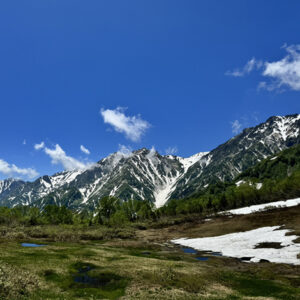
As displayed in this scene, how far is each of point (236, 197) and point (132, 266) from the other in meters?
171

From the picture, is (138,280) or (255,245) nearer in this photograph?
(138,280)

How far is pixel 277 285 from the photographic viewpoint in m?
33.1

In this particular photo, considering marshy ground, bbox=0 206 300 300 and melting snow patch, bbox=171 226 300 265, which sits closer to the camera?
marshy ground, bbox=0 206 300 300

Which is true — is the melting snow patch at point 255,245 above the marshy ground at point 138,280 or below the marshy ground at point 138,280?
below

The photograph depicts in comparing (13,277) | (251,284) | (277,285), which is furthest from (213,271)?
(13,277)

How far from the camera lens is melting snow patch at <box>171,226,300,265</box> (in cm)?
5238

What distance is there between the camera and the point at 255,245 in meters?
65.9

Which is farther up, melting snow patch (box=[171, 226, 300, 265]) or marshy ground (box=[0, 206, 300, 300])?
marshy ground (box=[0, 206, 300, 300])

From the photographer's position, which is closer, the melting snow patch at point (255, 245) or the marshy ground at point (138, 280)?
the marshy ground at point (138, 280)

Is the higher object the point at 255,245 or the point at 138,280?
the point at 138,280

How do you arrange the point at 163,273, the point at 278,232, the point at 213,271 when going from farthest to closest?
1. the point at 278,232
2. the point at 213,271
3. the point at 163,273

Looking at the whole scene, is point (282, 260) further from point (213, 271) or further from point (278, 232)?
point (278, 232)

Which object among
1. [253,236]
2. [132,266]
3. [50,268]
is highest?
[50,268]

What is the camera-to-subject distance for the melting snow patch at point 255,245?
52375 millimetres
